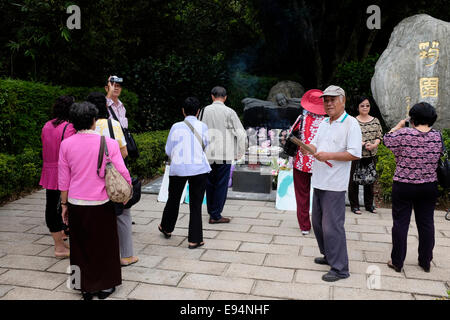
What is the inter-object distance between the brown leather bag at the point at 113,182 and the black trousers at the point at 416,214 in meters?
2.64

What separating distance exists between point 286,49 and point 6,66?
11.1 meters

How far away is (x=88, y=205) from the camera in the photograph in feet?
11.6

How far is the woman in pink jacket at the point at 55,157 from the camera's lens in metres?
4.49

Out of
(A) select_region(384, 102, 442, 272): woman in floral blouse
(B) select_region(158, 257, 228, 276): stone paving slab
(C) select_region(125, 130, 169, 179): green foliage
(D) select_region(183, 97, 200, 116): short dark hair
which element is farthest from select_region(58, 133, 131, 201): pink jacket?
(C) select_region(125, 130, 169, 179): green foliage

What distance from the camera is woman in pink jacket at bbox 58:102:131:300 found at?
3.52m

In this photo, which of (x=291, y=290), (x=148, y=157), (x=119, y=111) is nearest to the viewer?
(x=291, y=290)

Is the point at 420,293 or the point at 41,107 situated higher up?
the point at 41,107

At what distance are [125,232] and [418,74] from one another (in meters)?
7.53

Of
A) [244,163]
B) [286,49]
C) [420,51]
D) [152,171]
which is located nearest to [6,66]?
[152,171]

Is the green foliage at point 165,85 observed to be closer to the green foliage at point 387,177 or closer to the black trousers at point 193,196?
the green foliage at point 387,177

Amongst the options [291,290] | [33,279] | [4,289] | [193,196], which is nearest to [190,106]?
[193,196]

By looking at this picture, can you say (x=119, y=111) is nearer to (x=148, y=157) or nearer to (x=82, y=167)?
(x=82, y=167)

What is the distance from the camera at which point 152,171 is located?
29.2ft
